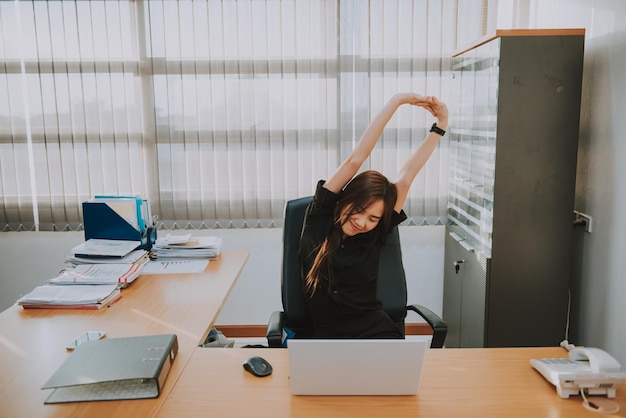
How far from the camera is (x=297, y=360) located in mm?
1282

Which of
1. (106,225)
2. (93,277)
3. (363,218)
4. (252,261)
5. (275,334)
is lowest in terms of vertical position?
(252,261)

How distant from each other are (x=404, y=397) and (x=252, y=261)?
2208 millimetres

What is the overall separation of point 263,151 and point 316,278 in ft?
5.02

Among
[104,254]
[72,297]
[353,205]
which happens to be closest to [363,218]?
[353,205]

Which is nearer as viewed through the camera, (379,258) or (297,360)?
(297,360)

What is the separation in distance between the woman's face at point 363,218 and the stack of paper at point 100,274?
3.36 feet

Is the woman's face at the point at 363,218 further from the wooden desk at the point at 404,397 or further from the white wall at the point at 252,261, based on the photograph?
the white wall at the point at 252,261

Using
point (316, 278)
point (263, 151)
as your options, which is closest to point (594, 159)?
point (316, 278)

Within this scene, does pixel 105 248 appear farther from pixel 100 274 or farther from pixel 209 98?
pixel 209 98

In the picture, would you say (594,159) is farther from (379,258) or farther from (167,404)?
(167,404)

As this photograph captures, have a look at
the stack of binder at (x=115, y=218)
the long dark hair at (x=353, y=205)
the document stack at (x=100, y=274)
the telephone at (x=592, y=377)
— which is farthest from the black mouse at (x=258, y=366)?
the stack of binder at (x=115, y=218)

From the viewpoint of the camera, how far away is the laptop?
1.24 meters

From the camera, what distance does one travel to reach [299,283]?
204 cm

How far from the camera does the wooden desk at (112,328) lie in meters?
1.28
